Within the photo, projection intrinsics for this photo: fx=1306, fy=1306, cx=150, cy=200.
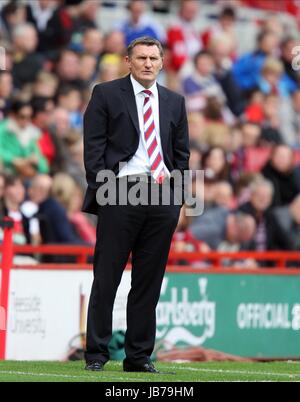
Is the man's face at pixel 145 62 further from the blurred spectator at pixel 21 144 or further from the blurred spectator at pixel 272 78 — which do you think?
the blurred spectator at pixel 272 78

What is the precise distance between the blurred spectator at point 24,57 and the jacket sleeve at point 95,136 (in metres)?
Answer: 7.20

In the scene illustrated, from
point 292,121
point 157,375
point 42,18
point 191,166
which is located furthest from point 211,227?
point 157,375

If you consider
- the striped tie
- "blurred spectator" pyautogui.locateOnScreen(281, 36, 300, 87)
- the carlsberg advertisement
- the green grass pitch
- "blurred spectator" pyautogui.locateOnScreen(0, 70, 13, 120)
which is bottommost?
the green grass pitch

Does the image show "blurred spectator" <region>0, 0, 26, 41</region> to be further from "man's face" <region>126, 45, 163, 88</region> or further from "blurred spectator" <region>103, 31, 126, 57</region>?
"man's face" <region>126, 45, 163, 88</region>

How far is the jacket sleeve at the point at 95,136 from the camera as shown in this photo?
29.9 ft

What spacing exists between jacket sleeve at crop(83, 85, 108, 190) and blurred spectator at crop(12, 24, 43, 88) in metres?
7.20

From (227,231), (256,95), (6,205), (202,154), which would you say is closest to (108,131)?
(6,205)

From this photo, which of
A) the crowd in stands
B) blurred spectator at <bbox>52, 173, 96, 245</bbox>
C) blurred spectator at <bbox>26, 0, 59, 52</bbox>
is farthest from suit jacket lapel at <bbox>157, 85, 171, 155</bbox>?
blurred spectator at <bbox>26, 0, 59, 52</bbox>

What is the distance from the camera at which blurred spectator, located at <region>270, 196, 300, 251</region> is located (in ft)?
52.2

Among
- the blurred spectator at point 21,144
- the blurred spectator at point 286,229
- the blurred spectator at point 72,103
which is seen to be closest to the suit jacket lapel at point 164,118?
the blurred spectator at point 21,144

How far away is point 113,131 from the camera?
30.5ft

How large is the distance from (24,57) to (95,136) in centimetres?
758

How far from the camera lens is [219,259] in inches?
547
